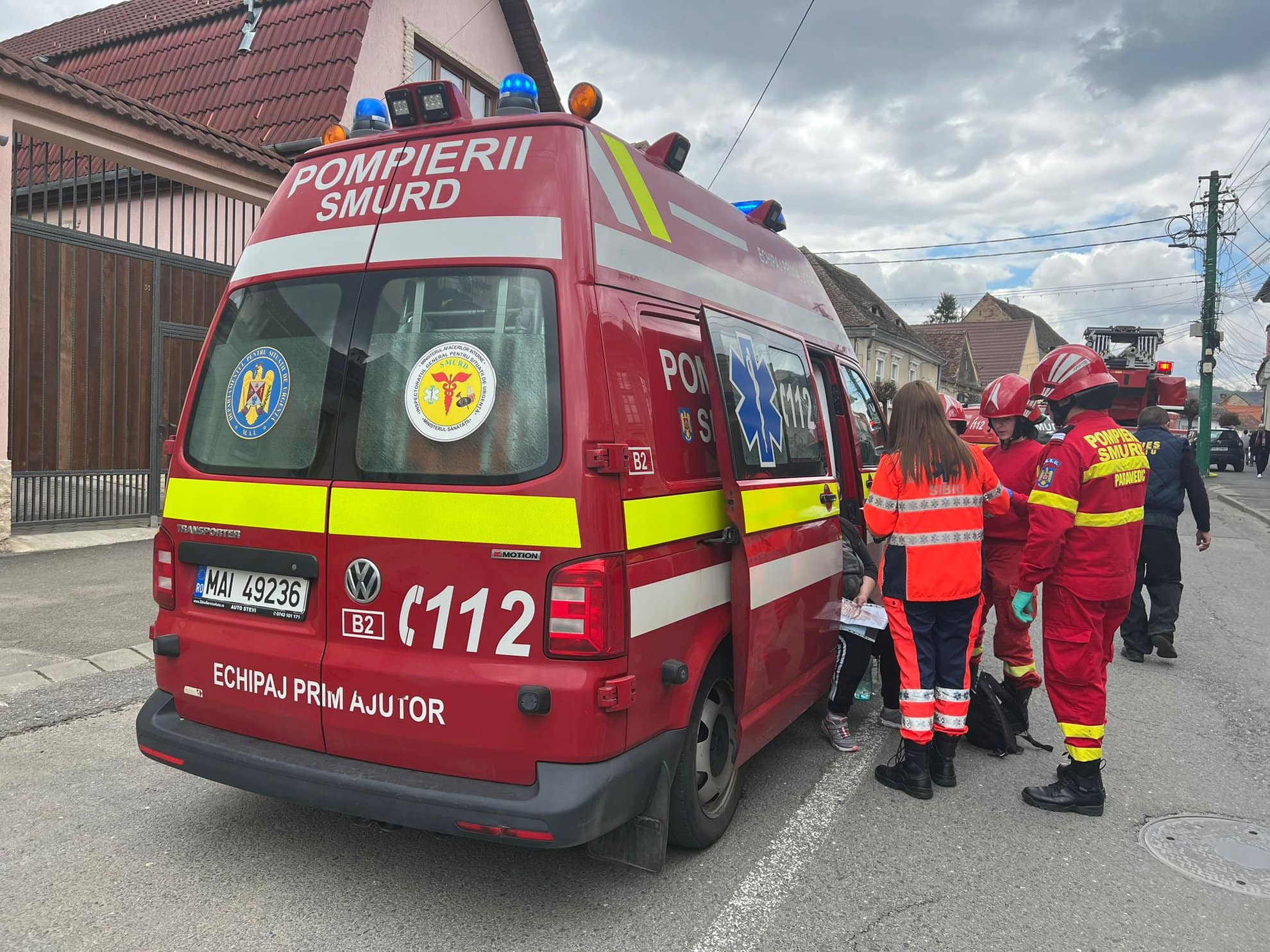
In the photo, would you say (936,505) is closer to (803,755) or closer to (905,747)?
(905,747)

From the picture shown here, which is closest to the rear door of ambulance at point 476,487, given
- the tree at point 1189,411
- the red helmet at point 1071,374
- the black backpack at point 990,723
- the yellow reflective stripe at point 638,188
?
the yellow reflective stripe at point 638,188

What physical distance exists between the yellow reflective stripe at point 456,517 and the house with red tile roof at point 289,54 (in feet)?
36.6

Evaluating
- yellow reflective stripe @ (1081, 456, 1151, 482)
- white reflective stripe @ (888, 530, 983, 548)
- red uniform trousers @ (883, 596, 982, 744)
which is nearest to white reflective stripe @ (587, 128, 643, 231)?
white reflective stripe @ (888, 530, 983, 548)

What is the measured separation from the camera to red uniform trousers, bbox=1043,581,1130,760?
12.6ft

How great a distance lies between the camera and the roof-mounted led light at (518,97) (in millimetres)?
3236

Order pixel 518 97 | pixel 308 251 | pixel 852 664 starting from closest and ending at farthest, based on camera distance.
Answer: pixel 308 251
pixel 518 97
pixel 852 664

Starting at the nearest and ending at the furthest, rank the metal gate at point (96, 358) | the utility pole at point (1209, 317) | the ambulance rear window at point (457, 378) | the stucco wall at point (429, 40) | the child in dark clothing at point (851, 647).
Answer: the ambulance rear window at point (457, 378) → the child in dark clothing at point (851, 647) → the metal gate at point (96, 358) → the stucco wall at point (429, 40) → the utility pole at point (1209, 317)

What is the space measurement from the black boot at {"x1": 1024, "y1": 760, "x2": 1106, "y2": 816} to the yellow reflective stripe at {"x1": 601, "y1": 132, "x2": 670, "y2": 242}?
2778mm

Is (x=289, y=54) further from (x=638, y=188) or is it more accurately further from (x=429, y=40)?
(x=638, y=188)

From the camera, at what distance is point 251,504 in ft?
9.92

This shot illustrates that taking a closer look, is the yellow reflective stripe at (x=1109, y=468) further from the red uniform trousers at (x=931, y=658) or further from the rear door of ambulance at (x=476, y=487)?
the rear door of ambulance at (x=476, y=487)

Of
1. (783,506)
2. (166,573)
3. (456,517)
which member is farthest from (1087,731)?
(166,573)

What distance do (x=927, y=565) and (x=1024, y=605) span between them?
23.3 inches

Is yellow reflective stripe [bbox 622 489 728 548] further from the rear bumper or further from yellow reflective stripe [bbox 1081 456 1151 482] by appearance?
yellow reflective stripe [bbox 1081 456 1151 482]
